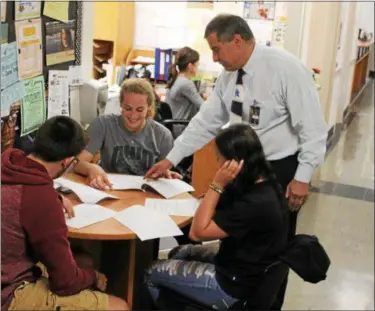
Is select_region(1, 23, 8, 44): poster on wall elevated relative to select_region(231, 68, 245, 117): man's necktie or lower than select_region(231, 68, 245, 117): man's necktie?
elevated

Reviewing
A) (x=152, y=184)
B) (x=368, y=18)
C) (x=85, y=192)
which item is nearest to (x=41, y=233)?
(x=85, y=192)

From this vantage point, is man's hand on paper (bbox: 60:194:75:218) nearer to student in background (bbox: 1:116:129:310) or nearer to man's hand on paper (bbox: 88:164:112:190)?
student in background (bbox: 1:116:129:310)

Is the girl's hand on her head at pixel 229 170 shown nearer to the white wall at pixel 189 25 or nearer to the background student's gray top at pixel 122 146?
the background student's gray top at pixel 122 146

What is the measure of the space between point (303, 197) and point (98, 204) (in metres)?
0.95

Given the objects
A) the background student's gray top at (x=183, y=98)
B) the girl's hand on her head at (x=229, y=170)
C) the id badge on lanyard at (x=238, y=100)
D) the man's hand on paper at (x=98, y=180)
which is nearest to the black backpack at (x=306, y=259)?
the girl's hand on her head at (x=229, y=170)

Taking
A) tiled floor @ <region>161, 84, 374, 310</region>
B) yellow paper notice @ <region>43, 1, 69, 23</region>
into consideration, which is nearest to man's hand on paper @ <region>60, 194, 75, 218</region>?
yellow paper notice @ <region>43, 1, 69, 23</region>

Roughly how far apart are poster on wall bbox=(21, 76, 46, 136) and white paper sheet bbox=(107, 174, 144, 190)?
47 cm

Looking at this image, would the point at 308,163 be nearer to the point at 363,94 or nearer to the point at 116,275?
the point at 116,275

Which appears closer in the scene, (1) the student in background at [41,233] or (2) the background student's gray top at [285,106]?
(1) the student in background at [41,233]

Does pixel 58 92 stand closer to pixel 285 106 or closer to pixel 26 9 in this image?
pixel 26 9

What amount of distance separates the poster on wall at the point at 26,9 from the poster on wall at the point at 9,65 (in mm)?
143

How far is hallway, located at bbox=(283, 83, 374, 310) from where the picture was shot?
354cm

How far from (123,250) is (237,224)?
71cm

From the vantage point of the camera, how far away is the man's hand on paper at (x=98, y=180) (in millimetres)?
2785
